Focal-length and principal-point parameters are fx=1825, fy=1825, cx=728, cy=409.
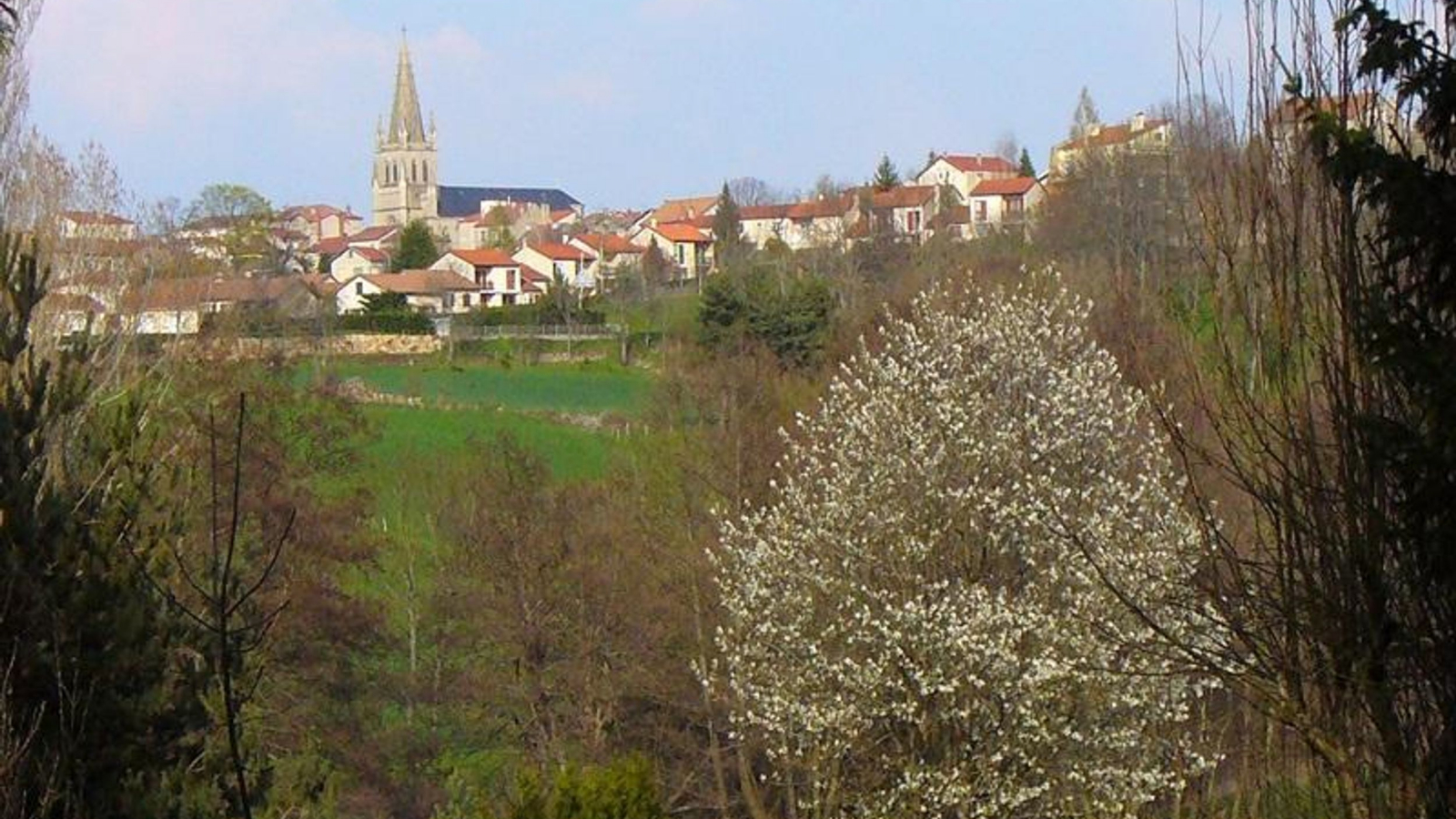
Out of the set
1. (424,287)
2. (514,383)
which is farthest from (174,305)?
(424,287)

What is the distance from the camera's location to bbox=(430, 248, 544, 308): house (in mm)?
89625

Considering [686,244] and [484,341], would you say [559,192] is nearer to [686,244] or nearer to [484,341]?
[686,244]

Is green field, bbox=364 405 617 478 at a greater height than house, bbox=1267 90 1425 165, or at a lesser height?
lesser

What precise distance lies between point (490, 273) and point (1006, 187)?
2584 centimetres

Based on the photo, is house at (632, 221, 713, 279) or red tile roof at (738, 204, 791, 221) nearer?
house at (632, 221, 713, 279)

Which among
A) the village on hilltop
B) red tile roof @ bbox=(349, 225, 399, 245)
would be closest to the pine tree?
the village on hilltop

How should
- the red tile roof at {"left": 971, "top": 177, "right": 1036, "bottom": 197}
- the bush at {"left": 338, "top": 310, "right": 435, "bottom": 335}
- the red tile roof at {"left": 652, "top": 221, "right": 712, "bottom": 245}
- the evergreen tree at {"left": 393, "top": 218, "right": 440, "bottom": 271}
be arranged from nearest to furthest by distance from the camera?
1. the bush at {"left": 338, "top": 310, "right": 435, "bottom": 335}
2. the red tile roof at {"left": 971, "top": 177, "right": 1036, "bottom": 197}
3. the evergreen tree at {"left": 393, "top": 218, "right": 440, "bottom": 271}
4. the red tile roof at {"left": 652, "top": 221, "right": 712, "bottom": 245}

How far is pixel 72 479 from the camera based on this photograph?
A: 31.8 ft

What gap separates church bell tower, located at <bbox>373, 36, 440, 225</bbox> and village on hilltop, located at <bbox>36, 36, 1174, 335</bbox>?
12 centimetres

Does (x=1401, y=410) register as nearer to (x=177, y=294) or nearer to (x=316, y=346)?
(x=177, y=294)

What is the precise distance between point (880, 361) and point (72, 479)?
1084 centimetres

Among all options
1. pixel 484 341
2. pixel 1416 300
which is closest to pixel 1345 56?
pixel 1416 300

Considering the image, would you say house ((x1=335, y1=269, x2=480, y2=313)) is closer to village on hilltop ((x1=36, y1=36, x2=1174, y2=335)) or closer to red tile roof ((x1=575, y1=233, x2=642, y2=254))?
village on hilltop ((x1=36, y1=36, x2=1174, y2=335))

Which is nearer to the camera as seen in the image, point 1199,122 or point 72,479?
point 1199,122
